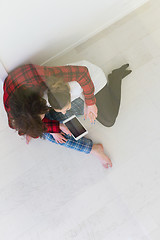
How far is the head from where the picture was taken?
78 centimetres

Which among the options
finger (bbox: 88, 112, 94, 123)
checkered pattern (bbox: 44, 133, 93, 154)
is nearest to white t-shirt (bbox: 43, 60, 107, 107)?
finger (bbox: 88, 112, 94, 123)

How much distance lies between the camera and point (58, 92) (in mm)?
781

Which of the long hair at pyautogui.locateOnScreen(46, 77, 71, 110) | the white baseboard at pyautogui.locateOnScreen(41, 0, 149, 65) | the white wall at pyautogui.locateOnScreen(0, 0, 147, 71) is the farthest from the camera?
the white baseboard at pyautogui.locateOnScreen(41, 0, 149, 65)

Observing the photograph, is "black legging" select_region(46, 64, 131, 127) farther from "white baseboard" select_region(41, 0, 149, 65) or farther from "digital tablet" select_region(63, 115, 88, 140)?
"white baseboard" select_region(41, 0, 149, 65)

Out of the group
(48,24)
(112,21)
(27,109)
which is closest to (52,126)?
(27,109)

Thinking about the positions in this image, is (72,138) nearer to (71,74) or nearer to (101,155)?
(101,155)

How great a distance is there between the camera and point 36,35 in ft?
2.62

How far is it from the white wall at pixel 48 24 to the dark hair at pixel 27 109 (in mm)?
163

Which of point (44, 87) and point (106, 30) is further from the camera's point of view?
point (106, 30)

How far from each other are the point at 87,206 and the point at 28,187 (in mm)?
289

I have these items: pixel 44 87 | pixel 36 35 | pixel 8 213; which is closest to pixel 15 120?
pixel 44 87

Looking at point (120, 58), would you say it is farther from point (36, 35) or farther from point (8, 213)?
point (8, 213)

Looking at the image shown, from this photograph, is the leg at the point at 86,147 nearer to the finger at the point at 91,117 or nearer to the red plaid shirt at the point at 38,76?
the finger at the point at 91,117

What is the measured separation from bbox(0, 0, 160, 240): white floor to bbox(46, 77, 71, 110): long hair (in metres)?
0.28
